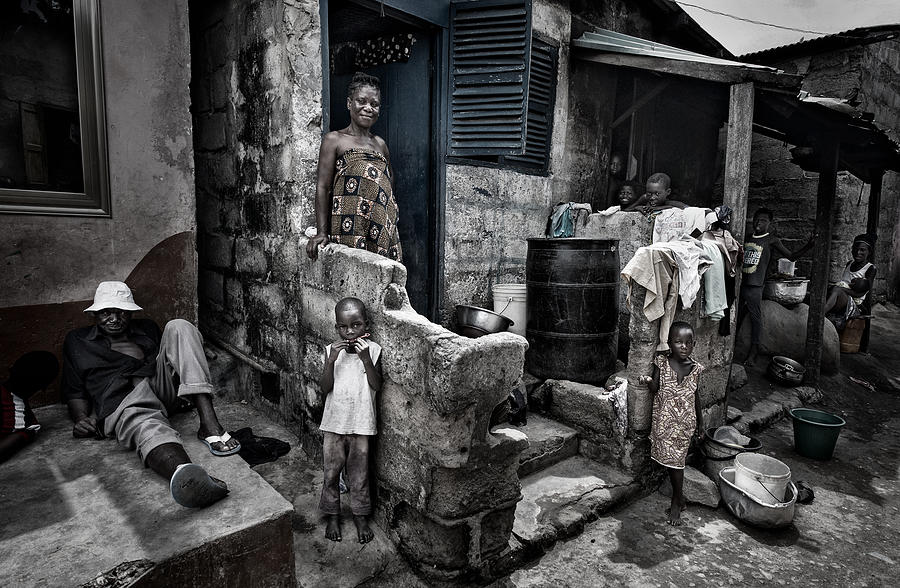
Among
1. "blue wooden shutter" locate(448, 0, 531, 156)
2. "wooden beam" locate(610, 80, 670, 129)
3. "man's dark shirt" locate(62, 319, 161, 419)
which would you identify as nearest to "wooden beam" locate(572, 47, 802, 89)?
"wooden beam" locate(610, 80, 670, 129)

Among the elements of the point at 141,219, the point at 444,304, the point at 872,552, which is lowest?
the point at 872,552

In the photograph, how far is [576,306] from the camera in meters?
4.44

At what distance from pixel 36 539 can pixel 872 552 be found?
15.8 ft

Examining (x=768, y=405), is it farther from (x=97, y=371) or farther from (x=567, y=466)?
(x=97, y=371)

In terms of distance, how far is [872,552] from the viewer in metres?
3.43

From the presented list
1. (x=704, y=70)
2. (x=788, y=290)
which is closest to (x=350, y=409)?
(x=704, y=70)

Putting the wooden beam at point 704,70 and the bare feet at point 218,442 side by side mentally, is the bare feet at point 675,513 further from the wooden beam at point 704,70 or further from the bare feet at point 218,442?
the wooden beam at point 704,70

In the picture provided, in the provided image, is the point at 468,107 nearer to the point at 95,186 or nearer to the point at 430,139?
the point at 430,139

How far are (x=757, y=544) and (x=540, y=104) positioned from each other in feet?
14.6

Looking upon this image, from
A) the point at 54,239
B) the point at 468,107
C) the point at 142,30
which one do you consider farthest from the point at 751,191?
the point at 54,239

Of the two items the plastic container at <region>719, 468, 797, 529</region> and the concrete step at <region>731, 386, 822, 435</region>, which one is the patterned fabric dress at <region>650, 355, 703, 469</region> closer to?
the plastic container at <region>719, 468, 797, 529</region>

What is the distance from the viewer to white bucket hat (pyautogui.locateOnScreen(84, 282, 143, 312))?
9.85 feet

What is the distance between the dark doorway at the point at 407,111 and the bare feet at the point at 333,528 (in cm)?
258

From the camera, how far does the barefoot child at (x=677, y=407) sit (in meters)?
3.78
